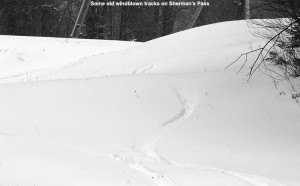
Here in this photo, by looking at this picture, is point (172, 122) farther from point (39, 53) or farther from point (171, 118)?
point (39, 53)

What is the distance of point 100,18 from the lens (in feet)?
109

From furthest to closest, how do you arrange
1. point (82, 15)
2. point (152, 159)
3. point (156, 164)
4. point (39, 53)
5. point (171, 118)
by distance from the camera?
point (82, 15), point (39, 53), point (171, 118), point (152, 159), point (156, 164)

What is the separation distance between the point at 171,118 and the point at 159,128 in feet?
1.82

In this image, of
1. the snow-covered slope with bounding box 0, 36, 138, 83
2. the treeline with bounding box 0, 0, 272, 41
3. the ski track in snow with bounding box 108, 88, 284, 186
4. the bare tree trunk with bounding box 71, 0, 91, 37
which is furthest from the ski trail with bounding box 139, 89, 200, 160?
the treeline with bounding box 0, 0, 272, 41

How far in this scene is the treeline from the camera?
33.9m

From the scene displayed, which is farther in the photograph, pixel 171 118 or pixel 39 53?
pixel 39 53

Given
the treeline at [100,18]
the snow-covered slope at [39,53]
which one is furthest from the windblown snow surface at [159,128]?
the treeline at [100,18]

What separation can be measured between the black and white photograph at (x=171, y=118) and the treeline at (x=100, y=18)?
20.1 meters

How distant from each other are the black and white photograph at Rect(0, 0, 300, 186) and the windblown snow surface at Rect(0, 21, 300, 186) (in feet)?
0.06

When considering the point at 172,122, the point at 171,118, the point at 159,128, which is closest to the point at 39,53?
the point at 171,118

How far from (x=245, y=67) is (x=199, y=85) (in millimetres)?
1359

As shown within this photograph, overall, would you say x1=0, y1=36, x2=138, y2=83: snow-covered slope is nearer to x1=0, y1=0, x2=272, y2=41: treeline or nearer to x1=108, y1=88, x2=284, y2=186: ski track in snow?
x1=108, y1=88, x2=284, y2=186: ski track in snow

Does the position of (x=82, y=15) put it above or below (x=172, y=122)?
below

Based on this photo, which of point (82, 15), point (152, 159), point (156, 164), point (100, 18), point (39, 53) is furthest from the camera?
point (100, 18)
